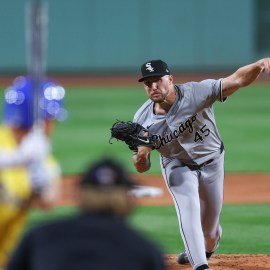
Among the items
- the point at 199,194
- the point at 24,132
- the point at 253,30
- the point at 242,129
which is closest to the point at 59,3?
the point at 253,30

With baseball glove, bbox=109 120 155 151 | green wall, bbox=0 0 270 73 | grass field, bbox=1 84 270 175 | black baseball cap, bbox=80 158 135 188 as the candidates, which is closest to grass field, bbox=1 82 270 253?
grass field, bbox=1 84 270 175

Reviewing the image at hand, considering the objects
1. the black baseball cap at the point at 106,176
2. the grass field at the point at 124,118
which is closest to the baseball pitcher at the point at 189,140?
the black baseball cap at the point at 106,176

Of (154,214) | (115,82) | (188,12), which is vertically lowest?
(154,214)

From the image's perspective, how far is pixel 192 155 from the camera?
757 cm

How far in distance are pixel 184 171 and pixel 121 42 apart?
22.0 m

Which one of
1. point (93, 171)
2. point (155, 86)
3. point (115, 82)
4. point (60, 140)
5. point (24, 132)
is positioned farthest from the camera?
point (115, 82)

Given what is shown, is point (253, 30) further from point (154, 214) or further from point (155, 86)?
point (155, 86)

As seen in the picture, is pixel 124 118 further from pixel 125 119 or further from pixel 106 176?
pixel 106 176

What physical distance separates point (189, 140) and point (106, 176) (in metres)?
4.31

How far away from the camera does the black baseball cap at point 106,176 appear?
10.9 ft

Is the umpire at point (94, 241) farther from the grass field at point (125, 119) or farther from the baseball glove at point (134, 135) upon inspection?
the grass field at point (125, 119)

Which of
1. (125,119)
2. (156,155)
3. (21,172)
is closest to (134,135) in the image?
(21,172)

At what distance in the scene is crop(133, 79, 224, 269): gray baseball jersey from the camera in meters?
7.26

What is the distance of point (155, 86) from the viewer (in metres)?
7.45
